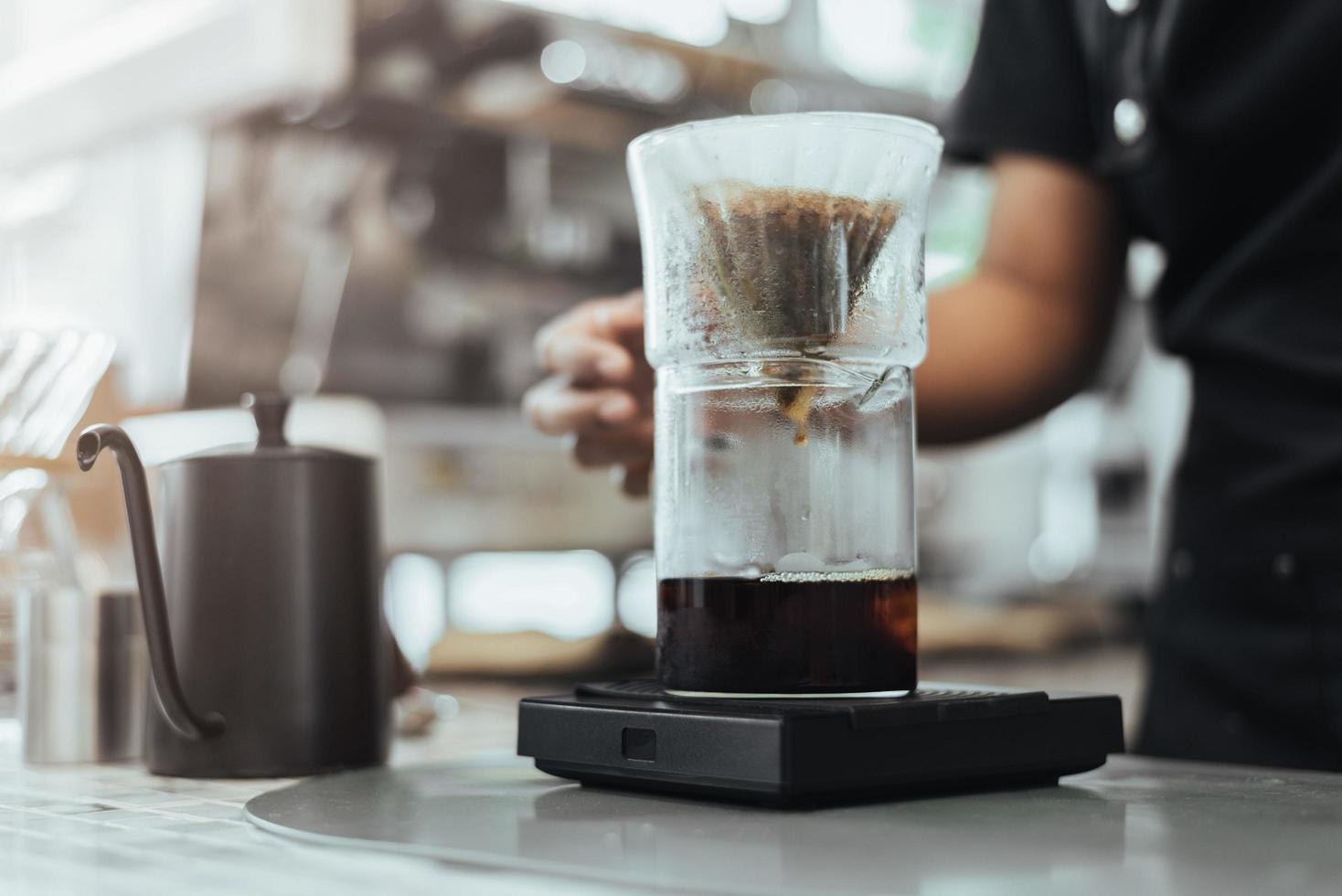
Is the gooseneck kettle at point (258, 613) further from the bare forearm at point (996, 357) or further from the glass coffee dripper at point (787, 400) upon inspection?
the bare forearm at point (996, 357)

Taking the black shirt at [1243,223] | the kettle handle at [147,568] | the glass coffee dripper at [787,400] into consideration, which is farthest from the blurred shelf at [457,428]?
the glass coffee dripper at [787,400]

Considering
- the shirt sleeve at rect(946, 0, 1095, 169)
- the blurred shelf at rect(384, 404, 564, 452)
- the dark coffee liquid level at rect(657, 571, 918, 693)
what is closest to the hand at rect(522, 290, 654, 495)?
the dark coffee liquid level at rect(657, 571, 918, 693)

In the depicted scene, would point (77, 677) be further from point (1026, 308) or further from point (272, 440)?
point (1026, 308)

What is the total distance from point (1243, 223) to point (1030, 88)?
0.23 m

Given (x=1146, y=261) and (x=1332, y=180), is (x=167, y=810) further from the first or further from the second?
(x=1146, y=261)

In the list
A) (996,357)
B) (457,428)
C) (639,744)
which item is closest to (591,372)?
(639,744)

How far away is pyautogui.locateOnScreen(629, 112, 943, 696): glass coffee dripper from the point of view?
61cm

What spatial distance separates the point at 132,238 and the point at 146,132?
7.4 inches

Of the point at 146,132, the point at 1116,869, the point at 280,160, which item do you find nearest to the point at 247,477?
the point at 1116,869

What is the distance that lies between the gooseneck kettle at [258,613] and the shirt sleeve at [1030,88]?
0.71 m

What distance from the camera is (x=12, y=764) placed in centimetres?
85

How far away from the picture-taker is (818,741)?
55 centimetres

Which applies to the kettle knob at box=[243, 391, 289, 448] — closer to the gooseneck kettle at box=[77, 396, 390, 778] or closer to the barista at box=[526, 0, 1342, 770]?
the gooseneck kettle at box=[77, 396, 390, 778]

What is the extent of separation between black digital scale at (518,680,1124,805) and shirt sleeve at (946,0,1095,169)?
2.31ft
